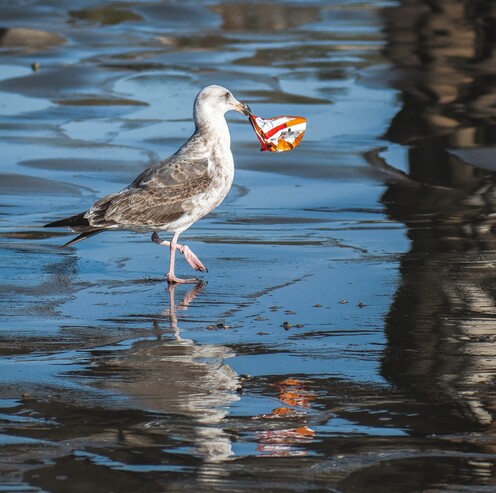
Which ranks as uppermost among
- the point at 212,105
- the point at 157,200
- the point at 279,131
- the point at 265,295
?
the point at 212,105

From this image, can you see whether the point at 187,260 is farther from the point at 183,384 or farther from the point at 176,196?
the point at 183,384

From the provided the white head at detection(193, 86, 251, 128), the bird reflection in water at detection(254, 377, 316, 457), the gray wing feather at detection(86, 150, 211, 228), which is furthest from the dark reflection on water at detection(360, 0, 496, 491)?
the white head at detection(193, 86, 251, 128)

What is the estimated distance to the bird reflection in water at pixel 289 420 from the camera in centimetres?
580

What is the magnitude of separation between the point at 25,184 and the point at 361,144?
12.6ft

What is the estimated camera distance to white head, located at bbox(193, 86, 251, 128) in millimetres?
9656

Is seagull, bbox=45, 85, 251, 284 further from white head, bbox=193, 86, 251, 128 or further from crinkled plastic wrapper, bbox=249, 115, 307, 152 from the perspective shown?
crinkled plastic wrapper, bbox=249, 115, 307, 152

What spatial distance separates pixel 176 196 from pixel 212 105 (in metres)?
0.82

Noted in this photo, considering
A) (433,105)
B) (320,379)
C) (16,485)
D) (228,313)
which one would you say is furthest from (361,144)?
(16,485)

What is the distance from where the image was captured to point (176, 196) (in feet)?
30.6

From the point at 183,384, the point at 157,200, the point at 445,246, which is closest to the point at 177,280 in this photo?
the point at 157,200

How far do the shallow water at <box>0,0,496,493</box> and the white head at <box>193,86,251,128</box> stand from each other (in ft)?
3.39

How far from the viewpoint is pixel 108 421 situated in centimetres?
616

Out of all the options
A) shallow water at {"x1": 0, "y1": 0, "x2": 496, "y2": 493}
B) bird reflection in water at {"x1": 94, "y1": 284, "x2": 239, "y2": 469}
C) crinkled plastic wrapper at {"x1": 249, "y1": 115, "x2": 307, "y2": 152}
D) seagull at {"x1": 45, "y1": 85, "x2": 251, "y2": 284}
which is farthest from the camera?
crinkled plastic wrapper at {"x1": 249, "y1": 115, "x2": 307, "y2": 152}

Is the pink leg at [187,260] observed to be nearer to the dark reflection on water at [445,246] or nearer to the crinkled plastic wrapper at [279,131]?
the crinkled plastic wrapper at [279,131]
